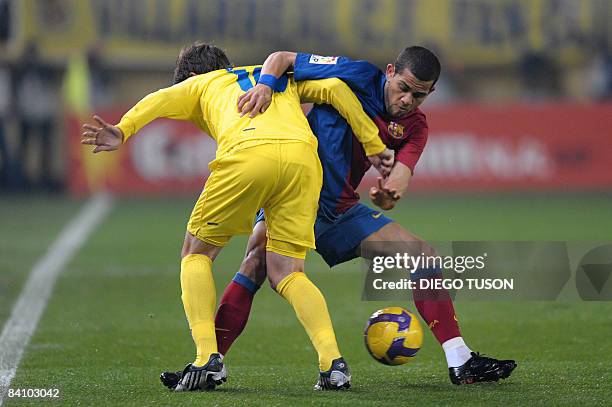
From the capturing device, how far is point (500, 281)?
8.89 metres

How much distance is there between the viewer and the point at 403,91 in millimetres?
5539

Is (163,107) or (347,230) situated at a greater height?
(163,107)

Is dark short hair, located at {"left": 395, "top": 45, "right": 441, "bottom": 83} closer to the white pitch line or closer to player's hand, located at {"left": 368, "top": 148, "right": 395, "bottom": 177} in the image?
player's hand, located at {"left": 368, "top": 148, "right": 395, "bottom": 177}

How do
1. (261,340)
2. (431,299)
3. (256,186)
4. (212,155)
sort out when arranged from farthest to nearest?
(212,155), (261,340), (431,299), (256,186)

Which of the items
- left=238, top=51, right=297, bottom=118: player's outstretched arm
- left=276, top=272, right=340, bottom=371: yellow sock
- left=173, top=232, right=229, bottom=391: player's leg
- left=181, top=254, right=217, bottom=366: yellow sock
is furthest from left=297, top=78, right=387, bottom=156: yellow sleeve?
left=181, top=254, right=217, bottom=366: yellow sock

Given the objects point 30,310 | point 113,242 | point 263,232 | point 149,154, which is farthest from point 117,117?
point 263,232

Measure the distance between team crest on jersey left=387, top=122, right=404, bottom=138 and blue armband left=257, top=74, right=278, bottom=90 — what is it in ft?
1.95

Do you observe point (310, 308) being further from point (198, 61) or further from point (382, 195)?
point (198, 61)

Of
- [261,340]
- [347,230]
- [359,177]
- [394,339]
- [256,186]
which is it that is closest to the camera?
[256,186]

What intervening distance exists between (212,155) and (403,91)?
494 inches

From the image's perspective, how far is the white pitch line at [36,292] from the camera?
633cm

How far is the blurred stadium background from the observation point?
6.15 m

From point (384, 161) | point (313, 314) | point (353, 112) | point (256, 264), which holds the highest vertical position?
point (353, 112)

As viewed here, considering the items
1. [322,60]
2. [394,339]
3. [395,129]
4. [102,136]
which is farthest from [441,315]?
[102,136]
